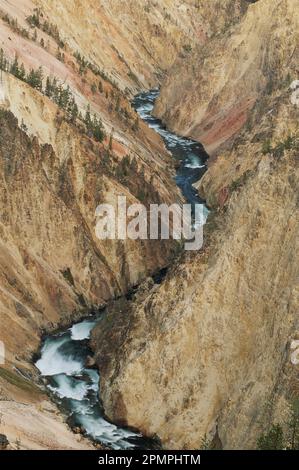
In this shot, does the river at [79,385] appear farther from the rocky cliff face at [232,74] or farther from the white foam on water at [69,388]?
the rocky cliff face at [232,74]

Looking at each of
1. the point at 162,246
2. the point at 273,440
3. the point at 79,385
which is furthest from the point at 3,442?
the point at 162,246

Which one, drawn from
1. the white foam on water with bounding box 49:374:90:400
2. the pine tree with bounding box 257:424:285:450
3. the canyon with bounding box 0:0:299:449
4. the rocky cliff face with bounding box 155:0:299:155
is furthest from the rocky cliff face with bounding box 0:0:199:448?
the rocky cliff face with bounding box 155:0:299:155

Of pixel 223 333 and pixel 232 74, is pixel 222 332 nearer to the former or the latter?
pixel 223 333

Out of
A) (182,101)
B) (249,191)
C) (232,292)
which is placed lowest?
(232,292)

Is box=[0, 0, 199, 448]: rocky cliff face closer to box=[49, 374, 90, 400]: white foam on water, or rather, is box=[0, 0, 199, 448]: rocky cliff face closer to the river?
the river

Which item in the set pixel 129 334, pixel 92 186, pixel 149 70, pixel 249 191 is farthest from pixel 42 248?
pixel 149 70
